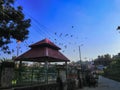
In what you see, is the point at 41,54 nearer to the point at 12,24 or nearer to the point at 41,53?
the point at 41,53

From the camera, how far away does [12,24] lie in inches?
495

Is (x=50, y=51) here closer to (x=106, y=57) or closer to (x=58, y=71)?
(x=58, y=71)

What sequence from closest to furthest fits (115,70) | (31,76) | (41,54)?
(31,76)
(41,54)
(115,70)

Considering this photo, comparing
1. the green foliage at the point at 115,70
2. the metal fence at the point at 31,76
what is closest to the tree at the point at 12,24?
the metal fence at the point at 31,76

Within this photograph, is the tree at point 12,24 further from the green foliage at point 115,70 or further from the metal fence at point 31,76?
the green foliage at point 115,70

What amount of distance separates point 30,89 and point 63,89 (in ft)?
15.3

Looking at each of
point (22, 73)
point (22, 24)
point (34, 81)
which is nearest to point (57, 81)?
point (34, 81)

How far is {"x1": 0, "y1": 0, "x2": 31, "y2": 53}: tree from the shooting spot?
1162 cm

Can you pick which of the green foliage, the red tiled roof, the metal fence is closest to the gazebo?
the red tiled roof

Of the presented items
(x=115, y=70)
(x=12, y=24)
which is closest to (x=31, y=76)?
(x=12, y=24)

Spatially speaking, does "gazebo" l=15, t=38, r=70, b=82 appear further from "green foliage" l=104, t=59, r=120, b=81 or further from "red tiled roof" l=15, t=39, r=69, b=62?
"green foliage" l=104, t=59, r=120, b=81

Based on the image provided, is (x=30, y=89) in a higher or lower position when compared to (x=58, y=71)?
lower

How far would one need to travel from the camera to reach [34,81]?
11.3m

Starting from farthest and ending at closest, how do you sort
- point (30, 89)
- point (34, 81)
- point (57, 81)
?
1. point (57, 81)
2. point (34, 81)
3. point (30, 89)
